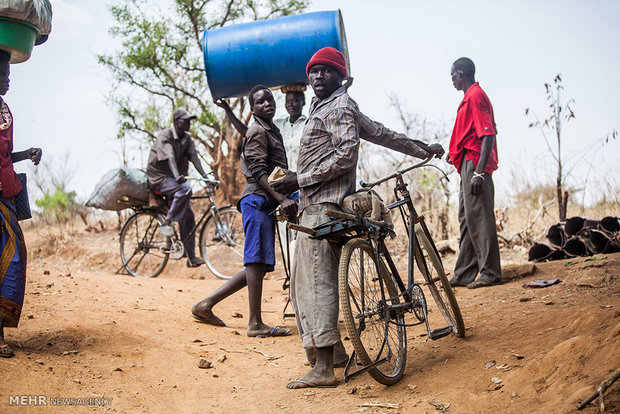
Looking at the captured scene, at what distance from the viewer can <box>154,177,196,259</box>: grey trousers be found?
7223 mm

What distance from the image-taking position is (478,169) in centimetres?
521

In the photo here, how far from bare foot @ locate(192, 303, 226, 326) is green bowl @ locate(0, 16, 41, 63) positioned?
2287mm

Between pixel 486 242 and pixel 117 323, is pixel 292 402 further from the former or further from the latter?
pixel 486 242

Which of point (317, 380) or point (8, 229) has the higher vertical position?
point (8, 229)

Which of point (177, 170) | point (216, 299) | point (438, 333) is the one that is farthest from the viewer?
point (177, 170)

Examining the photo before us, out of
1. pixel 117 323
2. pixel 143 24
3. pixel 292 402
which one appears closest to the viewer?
pixel 292 402

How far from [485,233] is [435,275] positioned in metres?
1.89

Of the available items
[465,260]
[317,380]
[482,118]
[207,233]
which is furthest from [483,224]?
[207,233]

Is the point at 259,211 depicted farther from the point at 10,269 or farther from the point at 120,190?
the point at 120,190

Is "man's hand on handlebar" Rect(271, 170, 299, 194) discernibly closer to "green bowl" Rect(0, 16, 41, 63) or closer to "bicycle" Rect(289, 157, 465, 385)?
"bicycle" Rect(289, 157, 465, 385)

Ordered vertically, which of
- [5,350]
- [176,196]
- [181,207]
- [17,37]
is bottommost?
[5,350]

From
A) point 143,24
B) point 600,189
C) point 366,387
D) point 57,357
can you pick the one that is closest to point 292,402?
point 366,387

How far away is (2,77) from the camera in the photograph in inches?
136

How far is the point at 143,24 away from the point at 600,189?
31.3 feet
